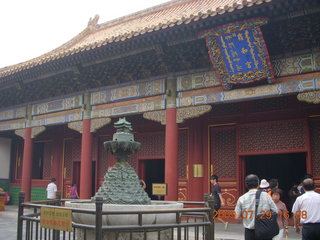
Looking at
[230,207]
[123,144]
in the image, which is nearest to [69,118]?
[230,207]

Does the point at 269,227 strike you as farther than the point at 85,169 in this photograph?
No

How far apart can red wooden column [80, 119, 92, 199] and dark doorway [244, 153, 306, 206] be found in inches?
208

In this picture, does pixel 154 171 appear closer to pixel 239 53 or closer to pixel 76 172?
pixel 76 172

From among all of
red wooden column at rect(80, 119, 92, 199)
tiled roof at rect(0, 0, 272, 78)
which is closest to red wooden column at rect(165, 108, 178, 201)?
tiled roof at rect(0, 0, 272, 78)

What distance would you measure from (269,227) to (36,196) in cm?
1282

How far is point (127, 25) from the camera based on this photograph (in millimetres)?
15469

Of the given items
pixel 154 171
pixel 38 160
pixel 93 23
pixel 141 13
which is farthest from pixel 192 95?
pixel 93 23

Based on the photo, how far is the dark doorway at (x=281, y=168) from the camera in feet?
44.4

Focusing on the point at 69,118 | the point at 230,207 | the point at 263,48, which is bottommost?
the point at 230,207

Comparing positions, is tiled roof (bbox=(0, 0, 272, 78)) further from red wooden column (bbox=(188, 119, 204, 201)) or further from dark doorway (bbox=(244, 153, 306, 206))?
dark doorway (bbox=(244, 153, 306, 206))

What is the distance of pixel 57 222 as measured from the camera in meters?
4.08

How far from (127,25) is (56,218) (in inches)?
483

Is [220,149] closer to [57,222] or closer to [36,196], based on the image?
[57,222]

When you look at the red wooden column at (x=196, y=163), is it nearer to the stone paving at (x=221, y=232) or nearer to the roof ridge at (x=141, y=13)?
the stone paving at (x=221, y=232)
